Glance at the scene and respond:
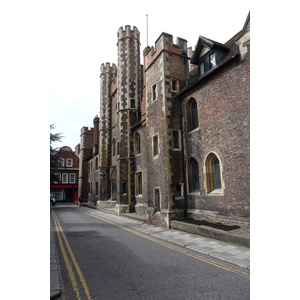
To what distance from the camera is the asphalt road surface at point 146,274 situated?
437cm

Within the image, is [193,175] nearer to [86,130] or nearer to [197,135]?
[197,135]

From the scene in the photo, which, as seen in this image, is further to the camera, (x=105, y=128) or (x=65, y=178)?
(x=65, y=178)

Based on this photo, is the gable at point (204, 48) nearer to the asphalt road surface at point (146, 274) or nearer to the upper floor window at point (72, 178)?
the asphalt road surface at point (146, 274)

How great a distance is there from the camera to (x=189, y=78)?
1452cm

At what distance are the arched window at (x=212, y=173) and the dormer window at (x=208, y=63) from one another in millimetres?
5070

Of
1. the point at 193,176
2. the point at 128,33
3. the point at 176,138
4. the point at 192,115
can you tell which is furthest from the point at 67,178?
the point at 192,115

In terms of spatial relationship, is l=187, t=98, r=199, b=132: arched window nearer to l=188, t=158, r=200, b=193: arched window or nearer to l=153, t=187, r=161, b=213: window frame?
l=188, t=158, r=200, b=193: arched window

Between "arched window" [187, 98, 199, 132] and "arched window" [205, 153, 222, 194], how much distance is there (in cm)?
244

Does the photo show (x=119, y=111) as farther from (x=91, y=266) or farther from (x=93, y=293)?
(x=93, y=293)

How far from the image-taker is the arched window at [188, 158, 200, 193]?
12.8 m

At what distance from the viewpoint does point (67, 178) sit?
49062mm

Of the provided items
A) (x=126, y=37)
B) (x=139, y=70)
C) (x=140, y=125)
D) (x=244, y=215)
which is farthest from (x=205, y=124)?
(x=126, y=37)

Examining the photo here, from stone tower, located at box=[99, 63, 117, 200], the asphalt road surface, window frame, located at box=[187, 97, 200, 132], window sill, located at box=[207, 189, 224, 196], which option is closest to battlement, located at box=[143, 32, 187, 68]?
window frame, located at box=[187, 97, 200, 132]

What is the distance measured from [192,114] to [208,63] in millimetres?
3022
